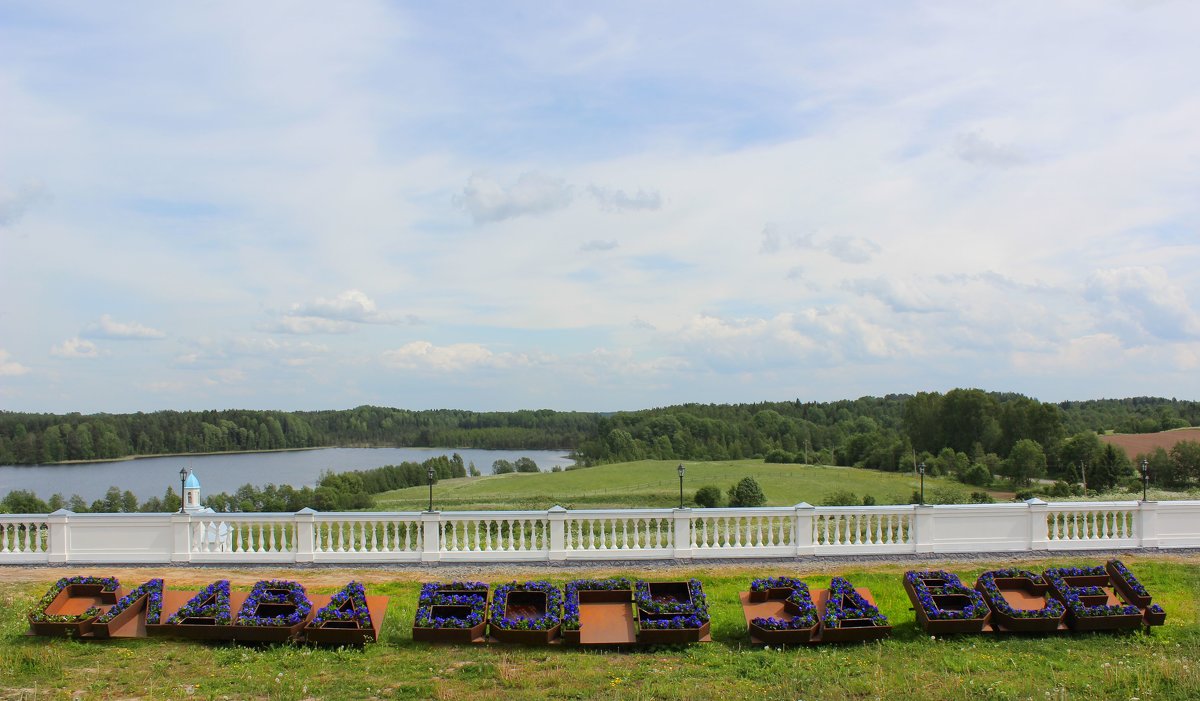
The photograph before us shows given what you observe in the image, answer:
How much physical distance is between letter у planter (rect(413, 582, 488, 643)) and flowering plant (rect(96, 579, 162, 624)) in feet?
10.6

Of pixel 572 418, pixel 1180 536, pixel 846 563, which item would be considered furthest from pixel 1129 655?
pixel 572 418

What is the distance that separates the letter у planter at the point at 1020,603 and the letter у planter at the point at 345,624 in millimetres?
7588

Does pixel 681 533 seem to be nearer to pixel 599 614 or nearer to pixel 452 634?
pixel 599 614

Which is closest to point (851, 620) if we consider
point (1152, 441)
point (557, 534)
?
point (557, 534)

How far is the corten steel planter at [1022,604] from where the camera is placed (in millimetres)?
10422

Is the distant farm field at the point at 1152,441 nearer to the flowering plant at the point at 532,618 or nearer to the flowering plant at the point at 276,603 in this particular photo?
the flowering plant at the point at 532,618

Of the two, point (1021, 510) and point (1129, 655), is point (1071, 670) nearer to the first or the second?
point (1129, 655)

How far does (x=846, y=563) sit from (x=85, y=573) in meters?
13.8

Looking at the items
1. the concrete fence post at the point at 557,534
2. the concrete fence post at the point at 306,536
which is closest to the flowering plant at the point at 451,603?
the concrete fence post at the point at 557,534

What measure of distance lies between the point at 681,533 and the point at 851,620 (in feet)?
19.6

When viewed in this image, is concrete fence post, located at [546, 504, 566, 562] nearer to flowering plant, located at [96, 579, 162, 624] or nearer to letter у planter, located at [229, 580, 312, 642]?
letter у planter, located at [229, 580, 312, 642]

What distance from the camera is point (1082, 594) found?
10.8 meters

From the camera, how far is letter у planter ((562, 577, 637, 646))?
10.2 meters

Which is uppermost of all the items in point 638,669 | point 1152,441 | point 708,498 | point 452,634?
point 452,634
